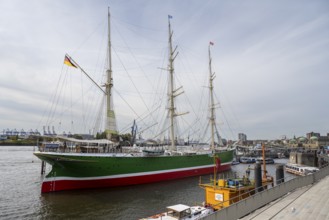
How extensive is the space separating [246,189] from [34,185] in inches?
1161

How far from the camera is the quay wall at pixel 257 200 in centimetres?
1163

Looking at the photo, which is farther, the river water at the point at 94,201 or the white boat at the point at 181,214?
the river water at the point at 94,201

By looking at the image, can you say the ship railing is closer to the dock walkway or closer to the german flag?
the german flag

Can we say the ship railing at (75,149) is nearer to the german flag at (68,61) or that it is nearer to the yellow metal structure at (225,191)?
the german flag at (68,61)

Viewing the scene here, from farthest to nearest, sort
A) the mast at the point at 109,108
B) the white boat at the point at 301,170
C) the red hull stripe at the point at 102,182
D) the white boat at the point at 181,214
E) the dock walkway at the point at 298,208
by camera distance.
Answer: the white boat at the point at 301,170
the mast at the point at 109,108
the red hull stripe at the point at 102,182
the white boat at the point at 181,214
the dock walkway at the point at 298,208

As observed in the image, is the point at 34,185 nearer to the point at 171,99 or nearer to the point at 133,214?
the point at 133,214

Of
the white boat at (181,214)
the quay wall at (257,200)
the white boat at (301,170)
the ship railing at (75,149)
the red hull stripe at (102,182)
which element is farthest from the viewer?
the white boat at (301,170)

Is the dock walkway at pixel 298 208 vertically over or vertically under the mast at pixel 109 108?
under

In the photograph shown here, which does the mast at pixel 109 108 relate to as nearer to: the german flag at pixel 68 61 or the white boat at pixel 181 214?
the german flag at pixel 68 61

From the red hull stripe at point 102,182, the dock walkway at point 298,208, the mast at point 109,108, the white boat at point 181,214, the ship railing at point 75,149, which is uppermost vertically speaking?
Answer: the mast at point 109,108

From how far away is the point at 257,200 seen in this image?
1456 centimetres

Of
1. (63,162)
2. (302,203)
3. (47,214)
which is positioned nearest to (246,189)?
(302,203)

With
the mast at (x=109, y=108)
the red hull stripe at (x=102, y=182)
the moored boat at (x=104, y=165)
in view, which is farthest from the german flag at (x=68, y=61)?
the red hull stripe at (x=102, y=182)

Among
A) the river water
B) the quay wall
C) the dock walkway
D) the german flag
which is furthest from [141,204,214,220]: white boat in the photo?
the german flag
